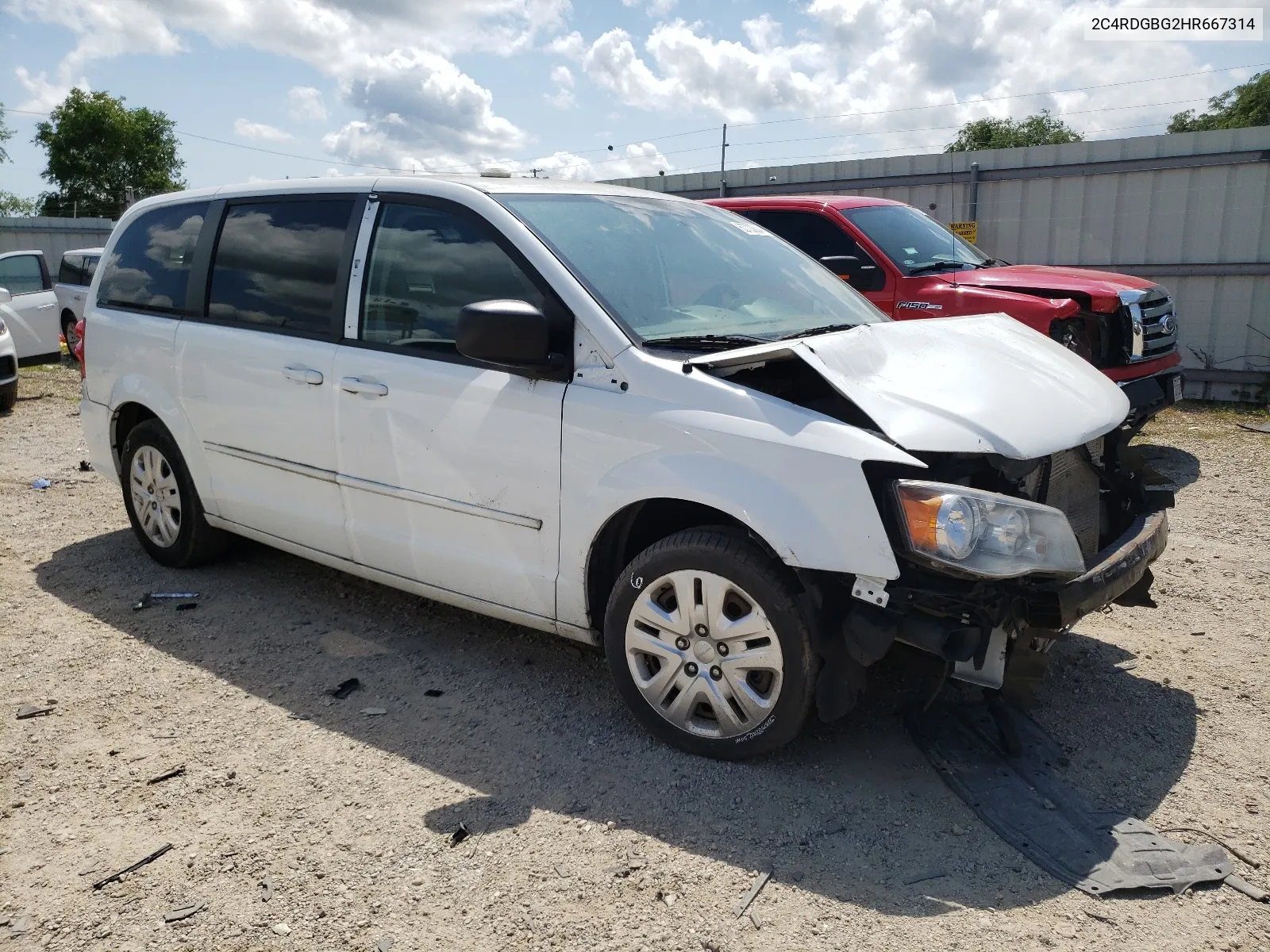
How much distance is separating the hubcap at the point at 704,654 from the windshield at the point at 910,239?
217 inches

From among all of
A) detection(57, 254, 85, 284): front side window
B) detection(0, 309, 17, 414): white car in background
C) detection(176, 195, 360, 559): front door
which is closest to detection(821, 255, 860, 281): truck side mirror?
detection(176, 195, 360, 559): front door

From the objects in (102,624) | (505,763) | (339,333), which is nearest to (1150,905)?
(505,763)

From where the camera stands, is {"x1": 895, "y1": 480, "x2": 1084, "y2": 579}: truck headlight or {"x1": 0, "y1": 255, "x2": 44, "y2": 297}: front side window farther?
{"x1": 0, "y1": 255, "x2": 44, "y2": 297}: front side window

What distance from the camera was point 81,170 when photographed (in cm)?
5841

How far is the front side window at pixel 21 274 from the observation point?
14180mm

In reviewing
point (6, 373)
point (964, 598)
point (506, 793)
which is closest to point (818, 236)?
point (964, 598)

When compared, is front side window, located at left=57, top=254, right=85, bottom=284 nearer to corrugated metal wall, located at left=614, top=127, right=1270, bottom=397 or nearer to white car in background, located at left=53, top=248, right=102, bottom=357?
white car in background, located at left=53, top=248, right=102, bottom=357

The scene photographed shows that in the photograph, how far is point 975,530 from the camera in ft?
9.51

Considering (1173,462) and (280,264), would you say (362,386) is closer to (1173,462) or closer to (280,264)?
(280,264)

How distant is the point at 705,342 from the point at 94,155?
65.7m

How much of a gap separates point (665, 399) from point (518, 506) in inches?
29.0

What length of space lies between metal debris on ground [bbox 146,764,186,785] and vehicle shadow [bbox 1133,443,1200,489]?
654 cm

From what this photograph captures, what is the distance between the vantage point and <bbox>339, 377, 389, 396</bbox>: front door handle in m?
3.99

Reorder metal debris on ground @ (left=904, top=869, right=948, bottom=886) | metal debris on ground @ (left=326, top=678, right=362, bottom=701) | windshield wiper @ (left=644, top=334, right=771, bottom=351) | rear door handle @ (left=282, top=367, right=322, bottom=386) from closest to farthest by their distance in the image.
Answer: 1. metal debris on ground @ (left=904, top=869, right=948, bottom=886)
2. windshield wiper @ (left=644, top=334, right=771, bottom=351)
3. metal debris on ground @ (left=326, top=678, right=362, bottom=701)
4. rear door handle @ (left=282, top=367, right=322, bottom=386)
